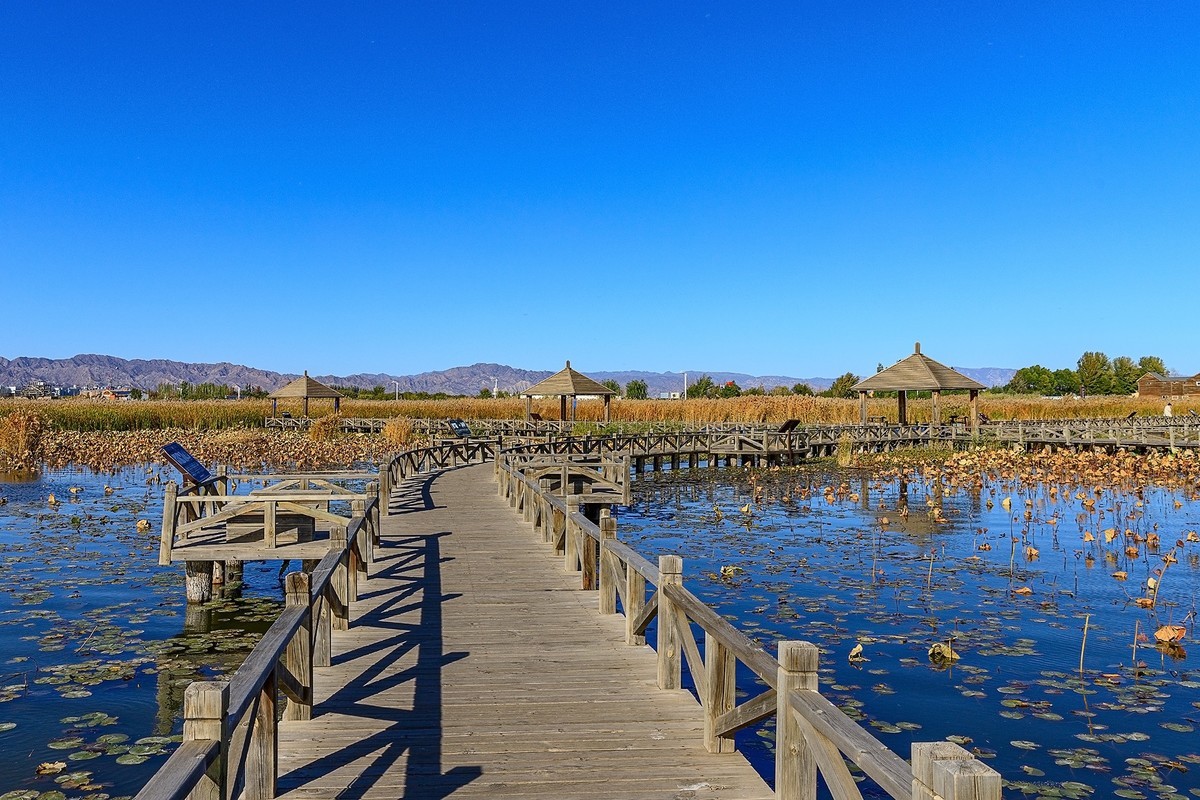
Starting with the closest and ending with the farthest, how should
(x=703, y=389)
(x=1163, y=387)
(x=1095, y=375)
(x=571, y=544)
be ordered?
1. (x=571, y=544)
2. (x=1163, y=387)
3. (x=703, y=389)
4. (x=1095, y=375)

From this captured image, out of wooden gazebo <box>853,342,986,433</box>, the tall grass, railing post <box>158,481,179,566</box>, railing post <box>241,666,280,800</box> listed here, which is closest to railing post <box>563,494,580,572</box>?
railing post <box>158,481,179,566</box>

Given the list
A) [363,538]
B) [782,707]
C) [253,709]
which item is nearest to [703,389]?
[363,538]

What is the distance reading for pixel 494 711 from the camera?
5.46 metres

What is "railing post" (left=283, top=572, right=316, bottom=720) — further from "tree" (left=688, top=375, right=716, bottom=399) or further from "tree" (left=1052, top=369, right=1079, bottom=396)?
"tree" (left=1052, top=369, right=1079, bottom=396)

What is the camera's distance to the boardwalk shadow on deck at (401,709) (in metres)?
4.41

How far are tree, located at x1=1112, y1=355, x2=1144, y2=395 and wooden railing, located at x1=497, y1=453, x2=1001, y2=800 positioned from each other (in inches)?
3632

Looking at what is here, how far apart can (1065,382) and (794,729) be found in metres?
97.6

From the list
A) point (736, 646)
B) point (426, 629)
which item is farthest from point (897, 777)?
point (426, 629)

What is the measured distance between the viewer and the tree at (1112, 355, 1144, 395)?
281 ft

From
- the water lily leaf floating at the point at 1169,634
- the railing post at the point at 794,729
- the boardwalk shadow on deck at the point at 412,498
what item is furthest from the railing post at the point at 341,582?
the water lily leaf floating at the point at 1169,634

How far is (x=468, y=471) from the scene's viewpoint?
24953 mm

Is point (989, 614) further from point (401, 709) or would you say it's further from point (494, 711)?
point (401, 709)

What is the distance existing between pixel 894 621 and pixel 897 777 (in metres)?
8.41

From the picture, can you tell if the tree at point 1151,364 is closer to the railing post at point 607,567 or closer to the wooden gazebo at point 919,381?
the wooden gazebo at point 919,381
